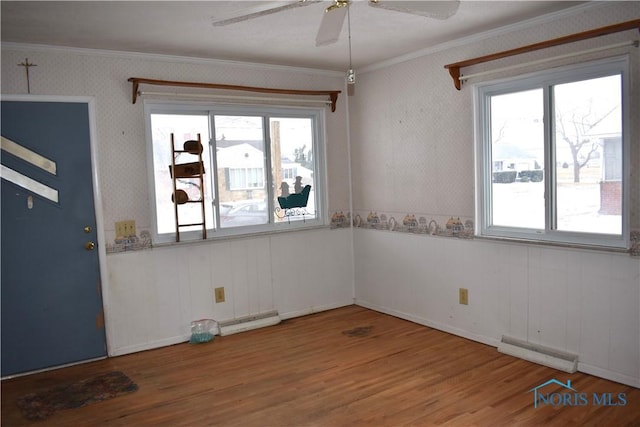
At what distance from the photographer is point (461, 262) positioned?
4180mm

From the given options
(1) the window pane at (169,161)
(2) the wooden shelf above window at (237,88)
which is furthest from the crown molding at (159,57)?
(1) the window pane at (169,161)

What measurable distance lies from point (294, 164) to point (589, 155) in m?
2.60

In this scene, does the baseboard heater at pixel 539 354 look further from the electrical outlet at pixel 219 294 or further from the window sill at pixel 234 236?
the electrical outlet at pixel 219 294

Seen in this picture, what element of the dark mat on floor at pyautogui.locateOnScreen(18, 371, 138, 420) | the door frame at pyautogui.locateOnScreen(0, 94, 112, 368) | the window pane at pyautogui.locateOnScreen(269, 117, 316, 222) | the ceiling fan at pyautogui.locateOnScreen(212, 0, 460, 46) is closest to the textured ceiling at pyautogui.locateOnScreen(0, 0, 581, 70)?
the ceiling fan at pyautogui.locateOnScreen(212, 0, 460, 46)

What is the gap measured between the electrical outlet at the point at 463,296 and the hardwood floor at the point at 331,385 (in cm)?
32

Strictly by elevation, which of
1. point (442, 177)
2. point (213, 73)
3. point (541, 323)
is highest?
point (213, 73)

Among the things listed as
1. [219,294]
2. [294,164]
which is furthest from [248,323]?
[294,164]

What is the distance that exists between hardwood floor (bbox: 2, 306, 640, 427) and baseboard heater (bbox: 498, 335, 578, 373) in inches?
2.4

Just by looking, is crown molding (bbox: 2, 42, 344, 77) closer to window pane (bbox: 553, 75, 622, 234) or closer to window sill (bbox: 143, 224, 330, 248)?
window sill (bbox: 143, 224, 330, 248)

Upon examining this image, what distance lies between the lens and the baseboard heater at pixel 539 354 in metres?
3.41

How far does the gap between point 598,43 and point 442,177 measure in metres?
1.52

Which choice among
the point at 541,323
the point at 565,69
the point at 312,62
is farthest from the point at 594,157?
the point at 312,62

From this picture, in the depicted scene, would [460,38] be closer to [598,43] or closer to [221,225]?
[598,43]

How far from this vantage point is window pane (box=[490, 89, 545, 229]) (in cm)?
367
